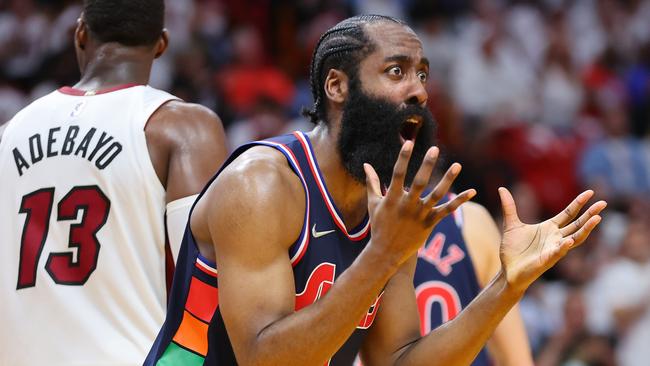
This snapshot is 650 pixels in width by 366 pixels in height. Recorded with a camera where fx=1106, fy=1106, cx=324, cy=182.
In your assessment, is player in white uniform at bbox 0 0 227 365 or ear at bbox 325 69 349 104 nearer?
ear at bbox 325 69 349 104

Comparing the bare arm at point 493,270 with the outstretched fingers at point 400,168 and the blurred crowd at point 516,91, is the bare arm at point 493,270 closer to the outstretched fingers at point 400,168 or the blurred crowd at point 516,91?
the outstretched fingers at point 400,168

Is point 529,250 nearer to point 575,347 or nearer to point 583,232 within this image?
point 583,232

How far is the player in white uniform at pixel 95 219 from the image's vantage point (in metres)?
3.89

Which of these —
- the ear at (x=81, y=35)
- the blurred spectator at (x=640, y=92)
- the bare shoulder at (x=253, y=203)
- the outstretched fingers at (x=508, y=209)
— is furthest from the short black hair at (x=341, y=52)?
the blurred spectator at (x=640, y=92)

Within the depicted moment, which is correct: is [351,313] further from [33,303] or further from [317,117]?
[33,303]

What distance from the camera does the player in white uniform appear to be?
12.8 ft

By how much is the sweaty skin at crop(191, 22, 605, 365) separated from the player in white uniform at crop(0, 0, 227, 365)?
49 centimetres

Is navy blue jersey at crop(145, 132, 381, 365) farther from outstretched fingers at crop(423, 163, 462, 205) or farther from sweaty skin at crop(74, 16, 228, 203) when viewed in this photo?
outstretched fingers at crop(423, 163, 462, 205)

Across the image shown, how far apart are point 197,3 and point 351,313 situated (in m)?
8.29

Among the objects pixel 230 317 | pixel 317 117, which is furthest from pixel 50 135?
pixel 230 317

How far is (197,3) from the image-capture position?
10953 mm

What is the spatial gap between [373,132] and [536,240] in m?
0.62

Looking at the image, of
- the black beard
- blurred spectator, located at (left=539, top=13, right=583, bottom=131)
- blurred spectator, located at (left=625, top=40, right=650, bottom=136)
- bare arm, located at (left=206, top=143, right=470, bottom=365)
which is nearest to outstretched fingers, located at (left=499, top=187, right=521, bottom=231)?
the black beard

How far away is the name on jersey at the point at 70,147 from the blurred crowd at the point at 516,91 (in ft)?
16.5
